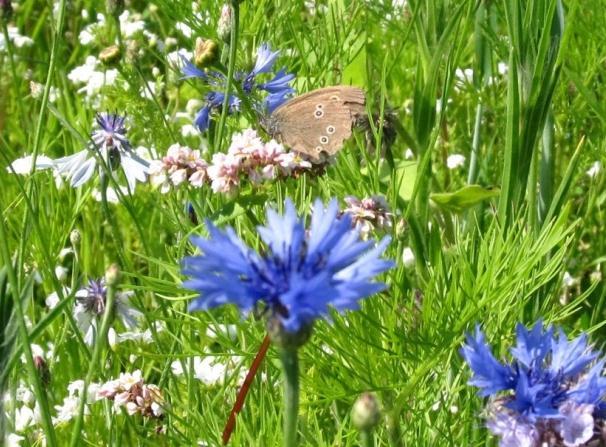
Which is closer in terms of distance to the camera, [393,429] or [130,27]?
[393,429]

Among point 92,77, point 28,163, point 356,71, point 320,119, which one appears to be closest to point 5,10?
point 28,163

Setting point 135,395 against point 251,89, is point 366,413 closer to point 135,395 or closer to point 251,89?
point 135,395

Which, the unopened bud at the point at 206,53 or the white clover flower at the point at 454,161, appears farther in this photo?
the white clover flower at the point at 454,161

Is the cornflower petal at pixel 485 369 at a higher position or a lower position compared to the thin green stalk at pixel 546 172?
lower

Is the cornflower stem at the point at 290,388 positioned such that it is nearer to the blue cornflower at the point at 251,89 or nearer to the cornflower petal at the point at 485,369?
the cornflower petal at the point at 485,369

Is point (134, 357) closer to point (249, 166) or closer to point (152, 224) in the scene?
point (152, 224)

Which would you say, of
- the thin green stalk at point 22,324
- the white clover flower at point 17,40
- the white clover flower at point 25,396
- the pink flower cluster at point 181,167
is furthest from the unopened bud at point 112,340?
the white clover flower at point 17,40
